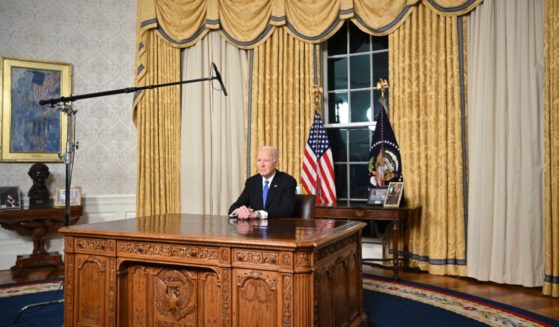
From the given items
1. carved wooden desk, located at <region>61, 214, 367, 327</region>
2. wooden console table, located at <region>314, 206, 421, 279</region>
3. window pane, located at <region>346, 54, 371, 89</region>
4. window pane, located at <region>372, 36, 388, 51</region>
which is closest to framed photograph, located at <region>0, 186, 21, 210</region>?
carved wooden desk, located at <region>61, 214, 367, 327</region>

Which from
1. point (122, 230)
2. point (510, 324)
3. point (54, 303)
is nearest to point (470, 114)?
point (510, 324)

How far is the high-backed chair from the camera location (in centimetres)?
364

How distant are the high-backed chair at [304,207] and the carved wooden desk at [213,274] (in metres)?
0.46

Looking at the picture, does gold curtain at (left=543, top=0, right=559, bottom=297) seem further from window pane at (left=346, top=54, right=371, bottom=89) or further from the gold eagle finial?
window pane at (left=346, top=54, right=371, bottom=89)

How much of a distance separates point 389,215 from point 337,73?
206 centimetres

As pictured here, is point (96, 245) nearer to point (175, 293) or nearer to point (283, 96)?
point (175, 293)

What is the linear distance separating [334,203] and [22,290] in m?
3.24

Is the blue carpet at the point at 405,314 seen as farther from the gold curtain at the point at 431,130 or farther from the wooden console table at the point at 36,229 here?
the wooden console table at the point at 36,229

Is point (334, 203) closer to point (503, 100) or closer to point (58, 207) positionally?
point (503, 100)

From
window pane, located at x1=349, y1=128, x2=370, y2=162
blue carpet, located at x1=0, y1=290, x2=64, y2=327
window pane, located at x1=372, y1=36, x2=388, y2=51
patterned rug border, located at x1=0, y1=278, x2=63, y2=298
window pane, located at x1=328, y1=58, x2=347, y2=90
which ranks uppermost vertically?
window pane, located at x1=372, y1=36, x2=388, y2=51

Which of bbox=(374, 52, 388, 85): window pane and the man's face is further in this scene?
bbox=(374, 52, 388, 85): window pane

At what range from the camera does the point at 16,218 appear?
4918 millimetres

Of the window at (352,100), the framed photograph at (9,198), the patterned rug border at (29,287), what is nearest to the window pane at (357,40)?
the window at (352,100)

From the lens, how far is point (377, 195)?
16.1ft
